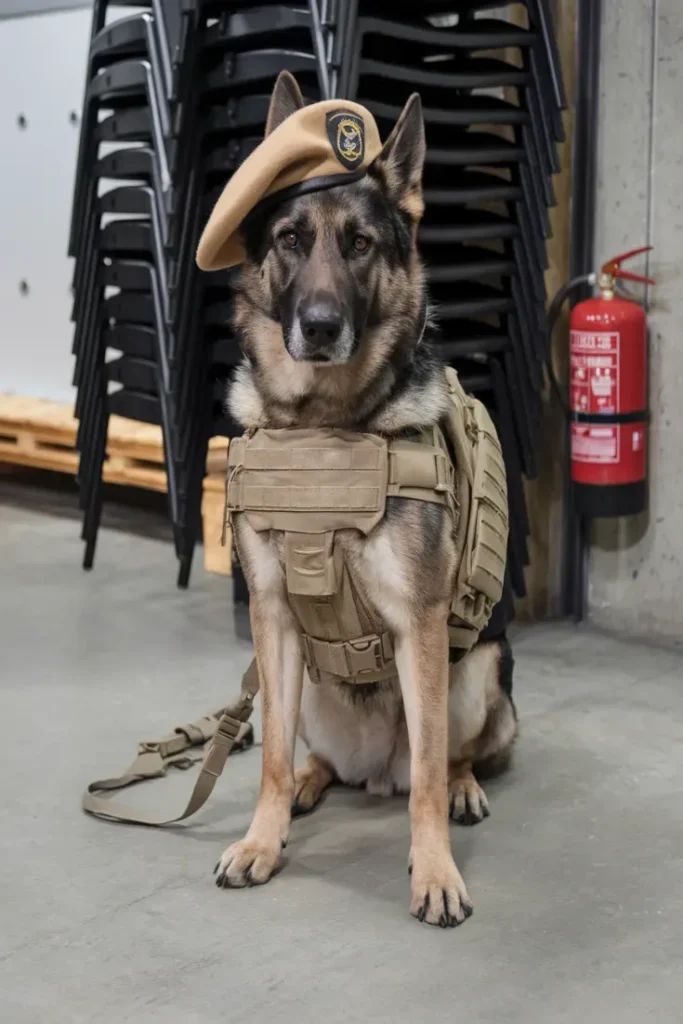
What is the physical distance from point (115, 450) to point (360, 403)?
286 centimetres

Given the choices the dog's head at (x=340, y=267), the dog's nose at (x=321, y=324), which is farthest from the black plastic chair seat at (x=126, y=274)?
the dog's nose at (x=321, y=324)

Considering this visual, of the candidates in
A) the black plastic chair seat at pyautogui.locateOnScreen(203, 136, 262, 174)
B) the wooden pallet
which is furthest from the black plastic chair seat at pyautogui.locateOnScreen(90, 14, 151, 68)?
the wooden pallet

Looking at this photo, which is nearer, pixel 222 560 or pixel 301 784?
pixel 301 784

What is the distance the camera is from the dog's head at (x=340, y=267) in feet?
6.30

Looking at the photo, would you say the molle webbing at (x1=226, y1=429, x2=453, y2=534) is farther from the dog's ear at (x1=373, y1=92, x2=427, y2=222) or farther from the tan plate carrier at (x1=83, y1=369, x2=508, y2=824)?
the dog's ear at (x1=373, y1=92, x2=427, y2=222)

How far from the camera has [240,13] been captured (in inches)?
115

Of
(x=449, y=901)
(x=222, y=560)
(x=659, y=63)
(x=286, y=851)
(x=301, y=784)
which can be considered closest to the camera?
(x=449, y=901)

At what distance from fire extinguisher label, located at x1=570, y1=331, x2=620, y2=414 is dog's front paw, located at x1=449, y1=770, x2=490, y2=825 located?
4.45ft

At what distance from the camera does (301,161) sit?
1.93 m

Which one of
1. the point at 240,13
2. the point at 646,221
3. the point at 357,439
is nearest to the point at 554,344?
the point at 646,221

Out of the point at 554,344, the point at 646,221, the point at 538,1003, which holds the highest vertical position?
the point at 646,221

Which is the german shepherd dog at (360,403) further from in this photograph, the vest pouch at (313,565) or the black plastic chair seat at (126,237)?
the black plastic chair seat at (126,237)

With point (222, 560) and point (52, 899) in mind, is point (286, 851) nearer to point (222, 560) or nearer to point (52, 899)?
point (52, 899)

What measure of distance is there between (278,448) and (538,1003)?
96 cm
